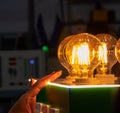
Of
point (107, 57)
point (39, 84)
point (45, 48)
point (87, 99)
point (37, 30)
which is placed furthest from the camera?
point (37, 30)

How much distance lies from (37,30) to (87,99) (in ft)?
7.69

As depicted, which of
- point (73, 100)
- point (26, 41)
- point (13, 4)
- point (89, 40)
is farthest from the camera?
point (13, 4)

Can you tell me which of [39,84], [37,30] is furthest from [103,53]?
[37,30]

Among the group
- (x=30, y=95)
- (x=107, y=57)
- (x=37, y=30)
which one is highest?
(x=37, y=30)

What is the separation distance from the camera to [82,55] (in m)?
1.46

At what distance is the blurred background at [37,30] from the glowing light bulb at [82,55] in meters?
1.53


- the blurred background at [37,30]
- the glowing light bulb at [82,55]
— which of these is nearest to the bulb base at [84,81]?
the glowing light bulb at [82,55]

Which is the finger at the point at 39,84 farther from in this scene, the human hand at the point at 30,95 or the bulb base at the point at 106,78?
the bulb base at the point at 106,78

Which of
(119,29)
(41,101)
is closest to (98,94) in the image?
(41,101)

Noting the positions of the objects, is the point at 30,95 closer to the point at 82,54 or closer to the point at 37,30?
the point at 82,54

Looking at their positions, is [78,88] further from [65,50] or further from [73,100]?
[65,50]

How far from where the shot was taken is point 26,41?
11.3 ft

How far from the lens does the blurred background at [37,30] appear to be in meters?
3.16

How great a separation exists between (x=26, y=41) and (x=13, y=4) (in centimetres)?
56
